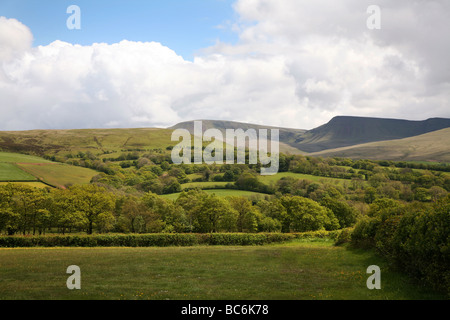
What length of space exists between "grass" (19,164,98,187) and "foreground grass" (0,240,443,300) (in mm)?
91576

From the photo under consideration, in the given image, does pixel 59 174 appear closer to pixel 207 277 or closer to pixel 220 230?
pixel 220 230

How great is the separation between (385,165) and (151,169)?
120m

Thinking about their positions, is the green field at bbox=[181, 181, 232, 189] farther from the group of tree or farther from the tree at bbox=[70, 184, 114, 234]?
the tree at bbox=[70, 184, 114, 234]

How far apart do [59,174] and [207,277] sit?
11902 cm

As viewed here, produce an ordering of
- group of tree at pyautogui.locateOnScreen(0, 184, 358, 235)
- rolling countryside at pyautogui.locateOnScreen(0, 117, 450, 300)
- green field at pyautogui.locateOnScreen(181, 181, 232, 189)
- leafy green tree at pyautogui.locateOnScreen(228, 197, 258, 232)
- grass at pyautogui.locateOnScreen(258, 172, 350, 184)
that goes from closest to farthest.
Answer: rolling countryside at pyautogui.locateOnScreen(0, 117, 450, 300), group of tree at pyautogui.locateOnScreen(0, 184, 358, 235), leafy green tree at pyautogui.locateOnScreen(228, 197, 258, 232), green field at pyautogui.locateOnScreen(181, 181, 232, 189), grass at pyautogui.locateOnScreen(258, 172, 350, 184)

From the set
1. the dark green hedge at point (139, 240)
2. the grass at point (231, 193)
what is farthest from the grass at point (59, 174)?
the dark green hedge at point (139, 240)

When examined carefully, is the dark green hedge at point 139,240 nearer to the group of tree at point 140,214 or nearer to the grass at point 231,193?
the group of tree at point 140,214

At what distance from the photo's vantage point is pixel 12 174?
103688 mm

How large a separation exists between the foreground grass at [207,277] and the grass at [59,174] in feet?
300

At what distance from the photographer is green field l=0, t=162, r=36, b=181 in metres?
99.5

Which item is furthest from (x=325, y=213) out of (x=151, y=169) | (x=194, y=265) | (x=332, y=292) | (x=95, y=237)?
Result: (x=151, y=169)

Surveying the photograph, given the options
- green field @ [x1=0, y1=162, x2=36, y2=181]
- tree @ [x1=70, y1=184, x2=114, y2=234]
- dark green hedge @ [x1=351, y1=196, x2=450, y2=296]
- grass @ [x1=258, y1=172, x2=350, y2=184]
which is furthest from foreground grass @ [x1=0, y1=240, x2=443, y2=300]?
grass @ [x1=258, y1=172, x2=350, y2=184]

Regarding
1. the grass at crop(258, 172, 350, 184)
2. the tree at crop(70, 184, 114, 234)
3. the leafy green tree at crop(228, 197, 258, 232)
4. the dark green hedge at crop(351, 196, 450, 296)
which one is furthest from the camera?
the grass at crop(258, 172, 350, 184)

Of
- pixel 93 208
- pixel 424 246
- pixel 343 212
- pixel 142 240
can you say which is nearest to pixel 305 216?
pixel 343 212
